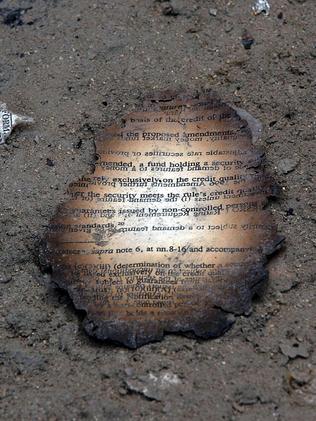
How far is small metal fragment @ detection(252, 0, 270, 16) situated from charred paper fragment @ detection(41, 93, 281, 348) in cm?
47

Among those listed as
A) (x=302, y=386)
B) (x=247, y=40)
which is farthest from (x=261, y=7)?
(x=302, y=386)

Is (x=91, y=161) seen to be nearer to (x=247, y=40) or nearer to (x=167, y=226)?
(x=167, y=226)

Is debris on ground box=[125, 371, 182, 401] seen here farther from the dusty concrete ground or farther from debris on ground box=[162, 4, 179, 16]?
debris on ground box=[162, 4, 179, 16]

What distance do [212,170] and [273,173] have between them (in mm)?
200

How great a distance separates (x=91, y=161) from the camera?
2307 millimetres

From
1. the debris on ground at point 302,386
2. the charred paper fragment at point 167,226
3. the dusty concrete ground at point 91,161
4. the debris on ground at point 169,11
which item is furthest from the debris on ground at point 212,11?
the debris on ground at point 302,386

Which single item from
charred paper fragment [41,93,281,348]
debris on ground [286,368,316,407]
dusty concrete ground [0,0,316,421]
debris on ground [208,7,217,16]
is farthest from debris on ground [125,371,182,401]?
debris on ground [208,7,217,16]

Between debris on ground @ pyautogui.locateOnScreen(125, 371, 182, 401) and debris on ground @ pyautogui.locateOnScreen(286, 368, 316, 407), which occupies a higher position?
debris on ground @ pyautogui.locateOnScreen(286, 368, 316, 407)

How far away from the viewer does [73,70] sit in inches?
99.9

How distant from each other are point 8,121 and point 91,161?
35cm

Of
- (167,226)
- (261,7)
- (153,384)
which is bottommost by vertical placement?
(153,384)

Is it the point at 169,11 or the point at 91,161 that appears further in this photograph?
the point at 169,11

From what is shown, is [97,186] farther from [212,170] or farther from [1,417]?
[1,417]

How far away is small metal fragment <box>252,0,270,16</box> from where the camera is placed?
2641mm
